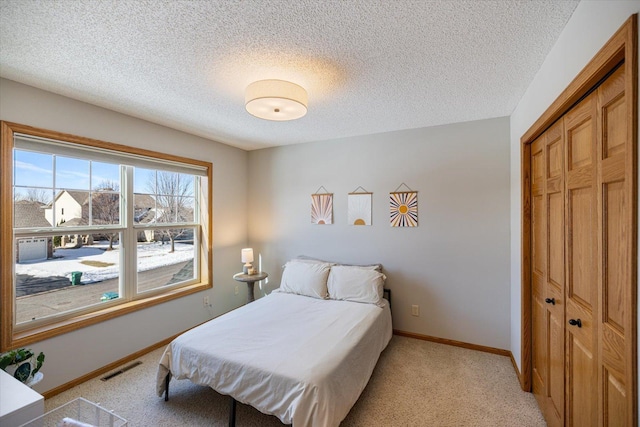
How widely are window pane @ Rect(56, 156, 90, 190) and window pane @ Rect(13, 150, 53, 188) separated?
→ 0.06 meters

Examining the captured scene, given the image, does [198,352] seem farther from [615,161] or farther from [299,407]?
[615,161]

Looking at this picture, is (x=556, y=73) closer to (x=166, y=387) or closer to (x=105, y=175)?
(x=166, y=387)

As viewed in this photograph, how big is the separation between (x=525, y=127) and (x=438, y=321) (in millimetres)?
2136

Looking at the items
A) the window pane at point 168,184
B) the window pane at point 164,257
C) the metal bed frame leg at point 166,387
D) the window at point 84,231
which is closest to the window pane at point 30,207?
the window at point 84,231

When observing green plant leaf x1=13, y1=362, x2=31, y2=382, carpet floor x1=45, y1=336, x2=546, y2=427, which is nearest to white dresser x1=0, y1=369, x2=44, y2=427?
green plant leaf x1=13, y1=362, x2=31, y2=382

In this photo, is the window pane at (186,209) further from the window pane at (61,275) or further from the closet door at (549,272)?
the closet door at (549,272)

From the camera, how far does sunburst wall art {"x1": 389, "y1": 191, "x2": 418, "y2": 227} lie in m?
3.19

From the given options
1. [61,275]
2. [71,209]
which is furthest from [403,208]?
[61,275]

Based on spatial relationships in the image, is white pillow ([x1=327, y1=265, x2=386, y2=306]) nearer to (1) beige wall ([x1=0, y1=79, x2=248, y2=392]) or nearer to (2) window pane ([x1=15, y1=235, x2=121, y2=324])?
(1) beige wall ([x1=0, y1=79, x2=248, y2=392])

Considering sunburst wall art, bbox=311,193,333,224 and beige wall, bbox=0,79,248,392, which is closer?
beige wall, bbox=0,79,248,392

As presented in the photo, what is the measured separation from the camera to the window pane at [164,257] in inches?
120

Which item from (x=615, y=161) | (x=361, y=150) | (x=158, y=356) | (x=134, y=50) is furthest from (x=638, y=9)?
(x=158, y=356)

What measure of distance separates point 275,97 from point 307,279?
6.96 feet

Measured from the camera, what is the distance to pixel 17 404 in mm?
1287
